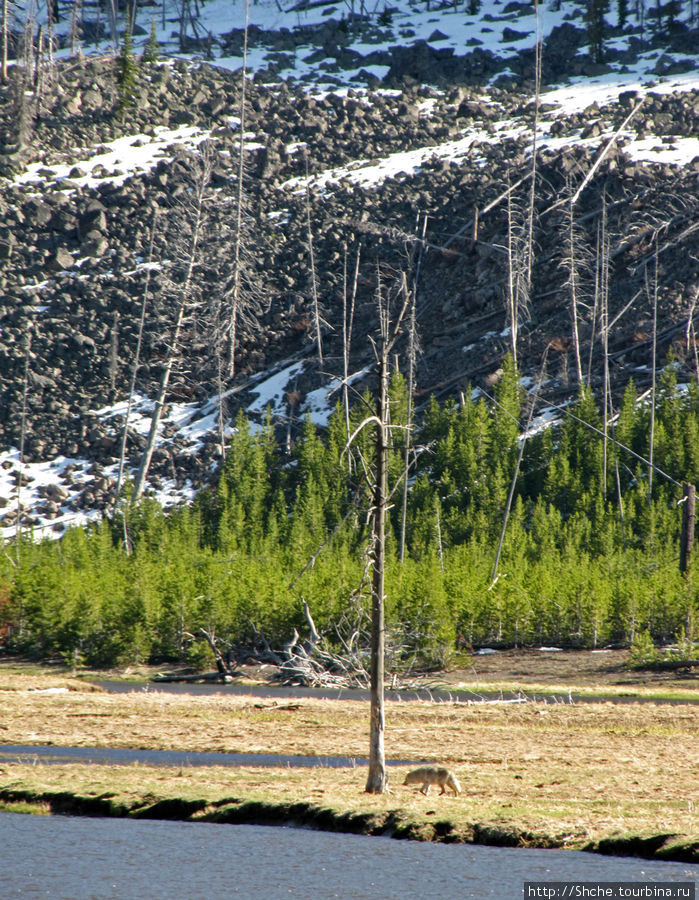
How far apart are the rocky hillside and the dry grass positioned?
53.8m

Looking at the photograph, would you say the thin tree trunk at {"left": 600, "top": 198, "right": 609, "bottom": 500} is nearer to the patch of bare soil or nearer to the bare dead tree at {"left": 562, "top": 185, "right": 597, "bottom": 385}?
the bare dead tree at {"left": 562, "top": 185, "right": 597, "bottom": 385}

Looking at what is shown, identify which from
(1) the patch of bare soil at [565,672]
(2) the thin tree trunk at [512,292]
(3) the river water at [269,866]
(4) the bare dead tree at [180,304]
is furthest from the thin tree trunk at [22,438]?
(3) the river water at [269,866]

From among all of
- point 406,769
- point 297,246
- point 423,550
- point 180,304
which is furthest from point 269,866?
point 297,246

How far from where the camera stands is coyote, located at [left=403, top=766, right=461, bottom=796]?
22656 mm

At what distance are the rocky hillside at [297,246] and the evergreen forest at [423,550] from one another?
9690 mm

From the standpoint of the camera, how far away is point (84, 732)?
34906 mm

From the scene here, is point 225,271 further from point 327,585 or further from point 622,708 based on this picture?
point 622,708

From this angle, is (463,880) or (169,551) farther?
(169,551)

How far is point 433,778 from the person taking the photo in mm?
22859

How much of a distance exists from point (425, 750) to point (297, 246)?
101 metres

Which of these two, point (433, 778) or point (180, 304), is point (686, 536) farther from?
point (180, 304)

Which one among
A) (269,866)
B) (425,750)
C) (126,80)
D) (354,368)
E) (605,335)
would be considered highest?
(126,80)

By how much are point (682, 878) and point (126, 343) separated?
10376cm

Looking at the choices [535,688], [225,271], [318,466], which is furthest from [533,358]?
[535,688]
